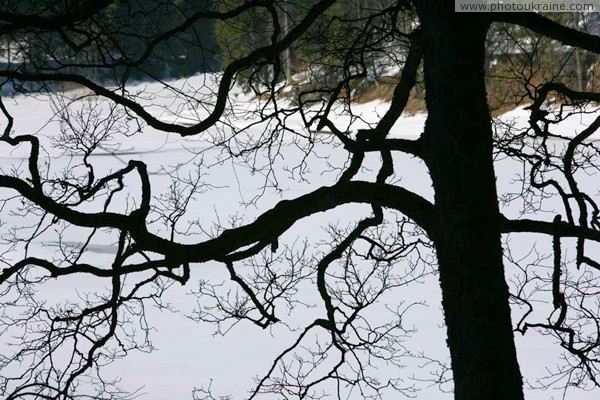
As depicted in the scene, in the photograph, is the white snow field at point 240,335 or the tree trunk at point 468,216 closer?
the tree trunk at point 468,216

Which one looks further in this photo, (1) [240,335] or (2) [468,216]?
(1) [240,335]

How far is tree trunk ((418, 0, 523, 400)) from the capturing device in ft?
12.2

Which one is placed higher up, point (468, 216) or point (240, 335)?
point (240, 335)

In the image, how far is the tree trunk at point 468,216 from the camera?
372cm

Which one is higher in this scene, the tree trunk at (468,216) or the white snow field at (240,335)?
the white snow field at (240,335)

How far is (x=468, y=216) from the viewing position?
374 cm

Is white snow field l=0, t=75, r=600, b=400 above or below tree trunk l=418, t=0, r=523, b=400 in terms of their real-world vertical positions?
above

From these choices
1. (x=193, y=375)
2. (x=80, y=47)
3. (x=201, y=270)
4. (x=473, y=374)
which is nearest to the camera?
(x=473, y=374)

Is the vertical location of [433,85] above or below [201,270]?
below

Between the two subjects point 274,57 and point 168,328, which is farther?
point 168,328

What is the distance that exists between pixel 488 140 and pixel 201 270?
8794 mm

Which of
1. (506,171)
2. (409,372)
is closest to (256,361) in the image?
(409,372)

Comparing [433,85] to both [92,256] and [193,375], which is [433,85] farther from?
[92,256]

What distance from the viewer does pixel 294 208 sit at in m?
4.12
